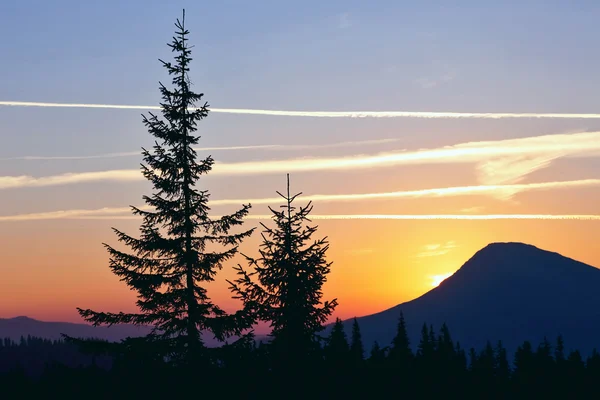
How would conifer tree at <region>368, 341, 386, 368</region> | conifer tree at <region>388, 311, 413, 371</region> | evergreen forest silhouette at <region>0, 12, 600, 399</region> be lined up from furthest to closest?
conifer tree at <region>368, 341, 386, 368</region>, conifer tree at <region>388, 311, 413, 371</region>, evergreen forest silhouette at <region>0, 12, 600, 399</region>

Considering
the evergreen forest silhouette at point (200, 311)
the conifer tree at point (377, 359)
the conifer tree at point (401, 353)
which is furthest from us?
the conifer tree at point (377, 359)

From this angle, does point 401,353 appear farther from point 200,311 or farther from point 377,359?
point 200,311

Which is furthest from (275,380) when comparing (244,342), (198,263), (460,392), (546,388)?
(546,388)

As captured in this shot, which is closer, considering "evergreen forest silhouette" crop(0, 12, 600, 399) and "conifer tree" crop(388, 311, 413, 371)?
"evergreen forest silhouette" crop(0, 12, 600, 399)

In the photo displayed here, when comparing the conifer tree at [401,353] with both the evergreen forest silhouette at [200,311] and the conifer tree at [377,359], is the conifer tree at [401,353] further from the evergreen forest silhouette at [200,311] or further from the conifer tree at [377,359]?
the evergreen forest silhouette at [200,311]

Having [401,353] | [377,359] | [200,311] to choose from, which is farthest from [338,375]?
[377,359]

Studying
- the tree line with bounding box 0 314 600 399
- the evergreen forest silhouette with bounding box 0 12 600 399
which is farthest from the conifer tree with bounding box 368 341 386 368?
the evergreen forest silhouette with bounding box 0 12 600 399

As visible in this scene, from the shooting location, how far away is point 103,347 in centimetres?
3088

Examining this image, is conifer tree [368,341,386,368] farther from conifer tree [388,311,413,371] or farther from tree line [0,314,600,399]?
conifer tree [388,311,413,371]

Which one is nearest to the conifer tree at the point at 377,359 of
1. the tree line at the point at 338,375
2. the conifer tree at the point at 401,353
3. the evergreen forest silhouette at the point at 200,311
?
the tree line at the point at 338,375

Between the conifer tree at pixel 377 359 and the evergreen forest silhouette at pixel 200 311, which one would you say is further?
the conifer tree at pixel 377 359

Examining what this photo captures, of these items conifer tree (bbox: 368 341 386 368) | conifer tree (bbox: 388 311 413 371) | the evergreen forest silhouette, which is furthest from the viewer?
conifer tree (bbox: 368 341 386 368)

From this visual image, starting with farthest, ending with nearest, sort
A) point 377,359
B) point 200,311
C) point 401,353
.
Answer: point 377,359 → point 401,353 → point 200,311

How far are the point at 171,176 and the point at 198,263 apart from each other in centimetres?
371
